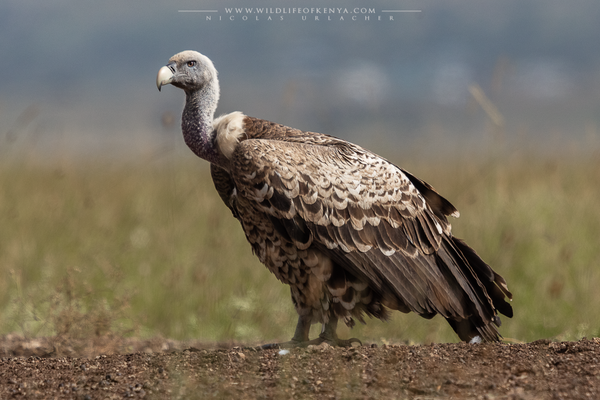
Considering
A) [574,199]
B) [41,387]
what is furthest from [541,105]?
[41,387]

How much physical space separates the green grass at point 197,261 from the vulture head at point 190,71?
1.65m

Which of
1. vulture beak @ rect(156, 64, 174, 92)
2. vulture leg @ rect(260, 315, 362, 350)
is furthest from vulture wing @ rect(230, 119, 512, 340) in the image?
vulture beak @ rect(156, 64, 174, 92)

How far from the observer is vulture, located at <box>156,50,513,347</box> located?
4.60 m

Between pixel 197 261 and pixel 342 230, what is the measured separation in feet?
11.4

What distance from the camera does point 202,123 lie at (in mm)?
5281

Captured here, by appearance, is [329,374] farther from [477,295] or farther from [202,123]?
[202,123]

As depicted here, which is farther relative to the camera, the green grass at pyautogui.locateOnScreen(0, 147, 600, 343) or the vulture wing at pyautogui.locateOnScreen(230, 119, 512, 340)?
the green grass at pyautogui.locateOnScreen(0, 147, 600, 343)

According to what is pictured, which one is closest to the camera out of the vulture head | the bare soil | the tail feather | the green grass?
the bare soil

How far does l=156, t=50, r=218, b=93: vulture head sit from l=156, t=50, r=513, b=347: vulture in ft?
0.19

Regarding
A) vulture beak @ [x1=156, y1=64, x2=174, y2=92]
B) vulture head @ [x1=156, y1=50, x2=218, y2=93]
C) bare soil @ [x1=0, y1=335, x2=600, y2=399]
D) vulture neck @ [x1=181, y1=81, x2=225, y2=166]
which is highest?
vulture head @ [x1=156, y1=50, x2=218, y2=93]

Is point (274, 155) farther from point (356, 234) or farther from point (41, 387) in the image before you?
point (41, 387)

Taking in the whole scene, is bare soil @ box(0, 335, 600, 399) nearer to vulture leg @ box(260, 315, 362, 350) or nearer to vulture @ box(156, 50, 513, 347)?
vulture @ box(156, 50, 513, 347)

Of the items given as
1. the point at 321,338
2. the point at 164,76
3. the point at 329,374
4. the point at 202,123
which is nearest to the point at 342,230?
the point at 321,338

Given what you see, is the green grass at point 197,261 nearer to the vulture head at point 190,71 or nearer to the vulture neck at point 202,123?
→ the vulture neck at point 202,123
